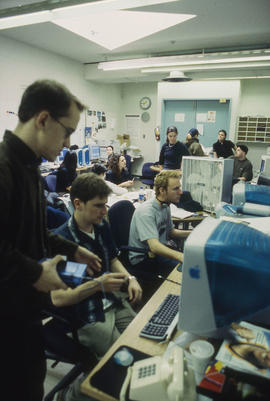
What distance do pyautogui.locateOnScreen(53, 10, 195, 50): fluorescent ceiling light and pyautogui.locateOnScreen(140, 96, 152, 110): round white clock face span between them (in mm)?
3122

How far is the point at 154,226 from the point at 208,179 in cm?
103

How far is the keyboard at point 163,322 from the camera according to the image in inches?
44.7

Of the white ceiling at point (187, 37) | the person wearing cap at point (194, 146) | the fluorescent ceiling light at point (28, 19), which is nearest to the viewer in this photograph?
the fluorescent ceiling light at point (28, 19)

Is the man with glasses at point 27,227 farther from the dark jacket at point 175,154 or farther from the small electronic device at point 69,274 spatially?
the dark jacket at point 175,154

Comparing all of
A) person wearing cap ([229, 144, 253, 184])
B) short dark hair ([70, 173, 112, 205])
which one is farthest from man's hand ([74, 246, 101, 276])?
person wearing cap ([229, 144, 253, 184])

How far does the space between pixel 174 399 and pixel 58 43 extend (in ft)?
19.1

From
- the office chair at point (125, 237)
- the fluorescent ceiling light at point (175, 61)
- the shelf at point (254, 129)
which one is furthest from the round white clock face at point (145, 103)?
the office chair at point (125, 237)

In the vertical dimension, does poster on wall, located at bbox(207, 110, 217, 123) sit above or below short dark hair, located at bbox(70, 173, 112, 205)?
above

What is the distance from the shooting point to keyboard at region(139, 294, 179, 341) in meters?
1.14

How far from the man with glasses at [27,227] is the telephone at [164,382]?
34cm

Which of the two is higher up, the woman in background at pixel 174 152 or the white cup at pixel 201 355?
the woman in background at pixel 174 152

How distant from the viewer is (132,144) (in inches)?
346

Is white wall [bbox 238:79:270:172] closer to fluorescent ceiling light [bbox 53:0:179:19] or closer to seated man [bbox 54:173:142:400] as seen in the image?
fluorescent ceiling light [bbox 53:0:179:19]

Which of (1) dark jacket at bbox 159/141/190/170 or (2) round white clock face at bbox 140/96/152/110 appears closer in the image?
(1) dark jacket at bbox 159/141/190/170
